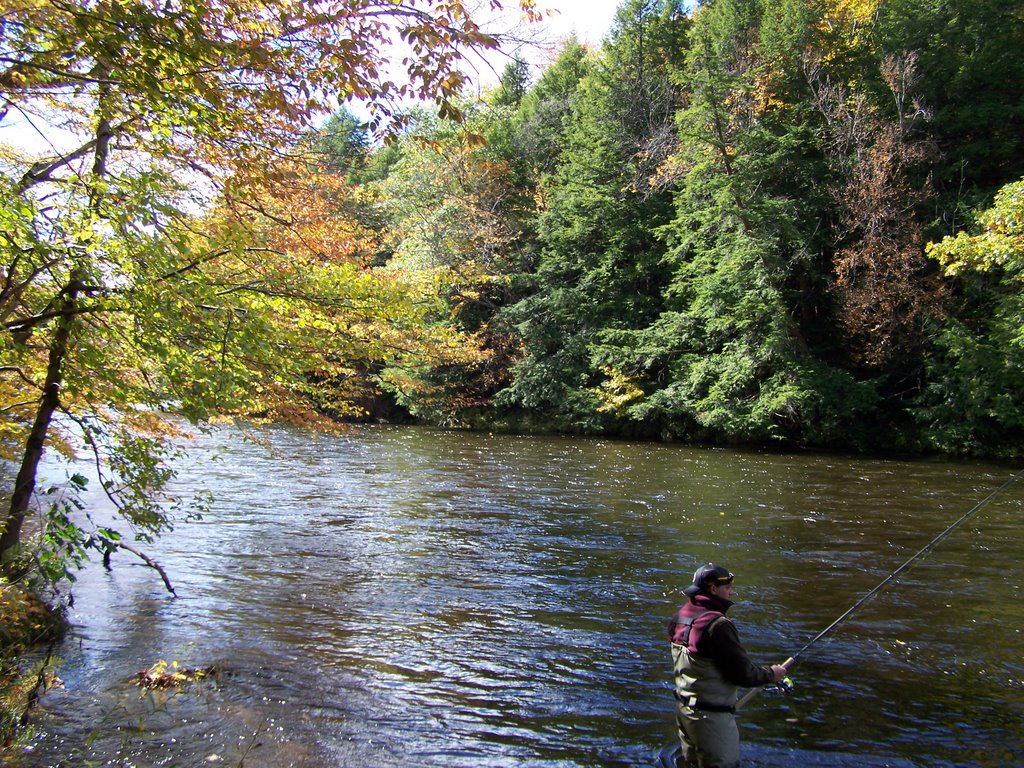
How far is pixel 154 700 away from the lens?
5738 millimetres

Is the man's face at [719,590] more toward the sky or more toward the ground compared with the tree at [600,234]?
more toward the ground

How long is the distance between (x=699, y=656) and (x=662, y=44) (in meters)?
36.4

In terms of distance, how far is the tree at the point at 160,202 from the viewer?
441cm

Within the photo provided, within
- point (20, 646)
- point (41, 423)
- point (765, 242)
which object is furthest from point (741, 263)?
point (20, 646)

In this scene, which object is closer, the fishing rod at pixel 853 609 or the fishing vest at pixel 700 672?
the fishing vest at pixel 700 672

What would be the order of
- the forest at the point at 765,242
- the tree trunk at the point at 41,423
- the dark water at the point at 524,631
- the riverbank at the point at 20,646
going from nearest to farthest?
the riverbank at the point at 20,646 < the tree trunk at the point at 41,423 < the dark water at the point at 524,631 < the forest at the point at 765,242

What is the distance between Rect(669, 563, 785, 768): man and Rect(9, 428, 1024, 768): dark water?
2.81 feet

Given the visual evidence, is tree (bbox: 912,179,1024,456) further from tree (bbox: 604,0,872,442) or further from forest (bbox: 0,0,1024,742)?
tree (bbox: 604,0,872,442)

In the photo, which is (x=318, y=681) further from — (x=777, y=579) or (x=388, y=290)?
(x=777, y=579)

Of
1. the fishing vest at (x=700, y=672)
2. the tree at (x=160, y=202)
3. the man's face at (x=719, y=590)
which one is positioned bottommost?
the fishing vest at (x=700, y=672)

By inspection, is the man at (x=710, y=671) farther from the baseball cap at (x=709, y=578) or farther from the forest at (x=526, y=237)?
the forest at (x=526, y=237)

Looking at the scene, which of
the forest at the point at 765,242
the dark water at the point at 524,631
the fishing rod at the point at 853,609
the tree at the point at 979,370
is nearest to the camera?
the fishing rod at the point at 853,609

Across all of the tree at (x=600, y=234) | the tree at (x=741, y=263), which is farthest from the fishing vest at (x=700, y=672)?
the tree at (x=600, y=234)

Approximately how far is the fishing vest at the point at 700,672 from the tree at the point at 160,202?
3581 millimetres
